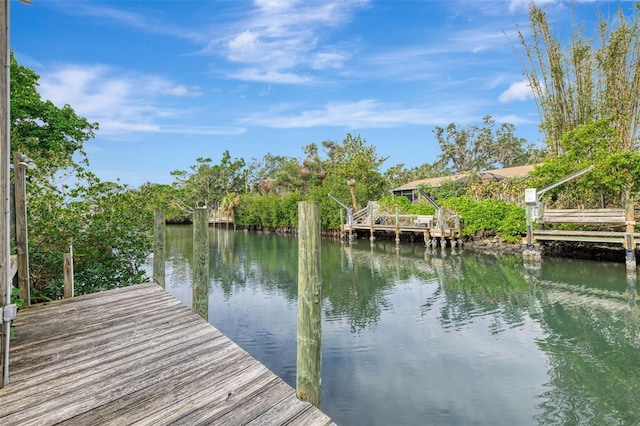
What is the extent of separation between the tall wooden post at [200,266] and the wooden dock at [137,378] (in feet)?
0.85

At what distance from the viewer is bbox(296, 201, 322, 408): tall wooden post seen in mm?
2607

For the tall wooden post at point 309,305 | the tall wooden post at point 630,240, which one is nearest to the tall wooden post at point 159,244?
the tall wooden post at point 309,305

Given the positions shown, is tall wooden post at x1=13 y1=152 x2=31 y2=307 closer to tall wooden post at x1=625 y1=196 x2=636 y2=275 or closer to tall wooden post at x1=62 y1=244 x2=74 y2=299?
tall wooden post at x1=62 y1=244 x2=74 y2=299

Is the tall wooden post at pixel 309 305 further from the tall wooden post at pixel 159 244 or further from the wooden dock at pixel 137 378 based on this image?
the tall wooden post at pixel 159 244

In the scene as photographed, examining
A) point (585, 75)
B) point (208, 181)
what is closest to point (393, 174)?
point (208, 181)

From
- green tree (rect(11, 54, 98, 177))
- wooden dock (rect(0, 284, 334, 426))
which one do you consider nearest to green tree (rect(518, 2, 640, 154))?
wooden dock (rect(0, 284, 334, 426))

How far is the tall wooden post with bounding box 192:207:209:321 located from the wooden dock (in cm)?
26

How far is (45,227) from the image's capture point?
234 inches

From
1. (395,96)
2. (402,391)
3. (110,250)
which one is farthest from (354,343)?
(395,96)

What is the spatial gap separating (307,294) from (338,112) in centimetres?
4227

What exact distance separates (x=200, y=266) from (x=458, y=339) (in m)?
4.15

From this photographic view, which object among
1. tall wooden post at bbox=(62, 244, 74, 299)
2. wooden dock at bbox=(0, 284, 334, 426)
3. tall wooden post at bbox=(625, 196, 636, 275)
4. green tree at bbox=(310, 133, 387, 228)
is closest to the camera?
wooden dock at bbox=(0, 284, 334, 426)

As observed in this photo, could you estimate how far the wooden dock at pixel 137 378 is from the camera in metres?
2.35

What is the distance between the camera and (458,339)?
6.29 metres
